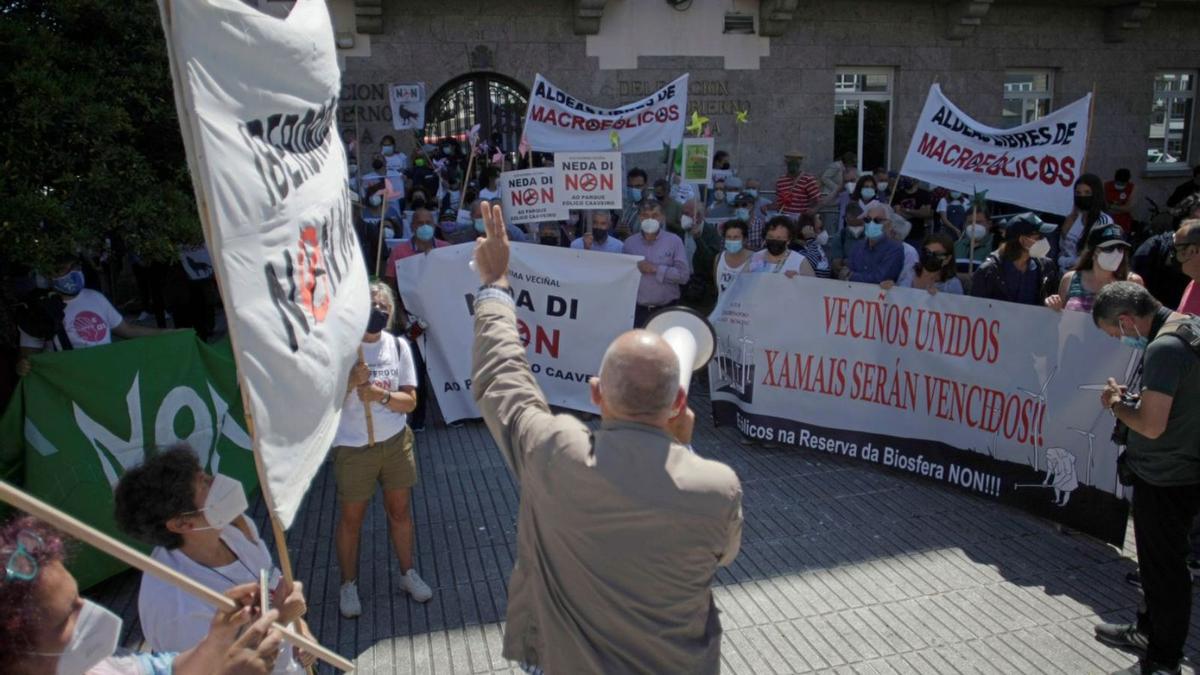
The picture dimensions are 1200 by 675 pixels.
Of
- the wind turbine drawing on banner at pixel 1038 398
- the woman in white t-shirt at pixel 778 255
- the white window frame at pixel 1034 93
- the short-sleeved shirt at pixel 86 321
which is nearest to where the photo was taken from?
the wind turbine drawing on banner at pixel 1038 398

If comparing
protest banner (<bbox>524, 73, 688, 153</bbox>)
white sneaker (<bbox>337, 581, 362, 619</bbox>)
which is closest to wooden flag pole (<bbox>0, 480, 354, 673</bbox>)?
white sneaker (<bbox>337, 581, 362, 619</bbox>)

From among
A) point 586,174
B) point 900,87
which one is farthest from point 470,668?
point 900,87

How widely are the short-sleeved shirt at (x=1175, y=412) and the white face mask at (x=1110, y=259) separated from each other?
5.27ft

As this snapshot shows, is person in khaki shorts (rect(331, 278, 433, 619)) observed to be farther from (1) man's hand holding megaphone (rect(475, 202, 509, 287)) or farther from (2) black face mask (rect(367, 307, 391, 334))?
(1) man's hand holding megaphone (rect(475, 202, 509, 287))

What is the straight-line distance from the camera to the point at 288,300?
1986mm

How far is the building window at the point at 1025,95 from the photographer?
14.8 m

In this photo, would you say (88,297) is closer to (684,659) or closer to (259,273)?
(259,273)

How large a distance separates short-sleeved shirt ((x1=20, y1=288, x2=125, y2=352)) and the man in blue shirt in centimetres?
565

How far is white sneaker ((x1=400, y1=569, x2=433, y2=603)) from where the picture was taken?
4145 millimetres

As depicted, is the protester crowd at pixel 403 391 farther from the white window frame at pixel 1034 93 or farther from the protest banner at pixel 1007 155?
the white window frame at pixel 1034 93

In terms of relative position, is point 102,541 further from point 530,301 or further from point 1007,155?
point 1007,155

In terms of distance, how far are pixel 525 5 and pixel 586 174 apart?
6034mm

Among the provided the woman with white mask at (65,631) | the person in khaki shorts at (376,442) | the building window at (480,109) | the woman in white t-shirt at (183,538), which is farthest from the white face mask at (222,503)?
the building window at (480,109)

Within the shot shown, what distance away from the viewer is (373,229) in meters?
8.43
